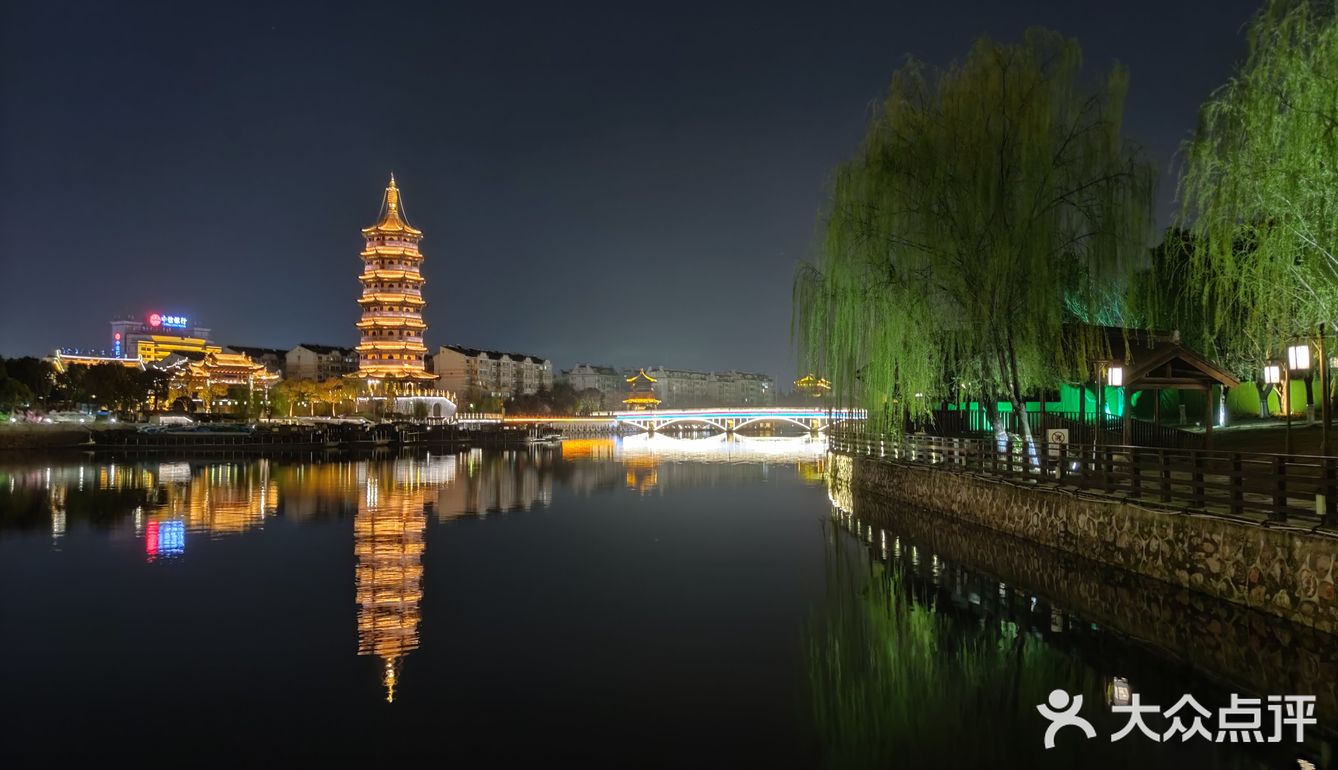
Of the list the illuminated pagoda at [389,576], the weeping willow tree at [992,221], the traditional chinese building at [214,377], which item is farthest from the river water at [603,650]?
the traditional chinese building at [214,377]

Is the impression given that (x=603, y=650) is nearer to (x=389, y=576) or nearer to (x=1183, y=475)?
(x=389, y=576)

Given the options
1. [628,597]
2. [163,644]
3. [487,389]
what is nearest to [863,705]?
[628,597]

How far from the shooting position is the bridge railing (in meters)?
10.4

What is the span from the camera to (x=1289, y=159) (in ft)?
34.7

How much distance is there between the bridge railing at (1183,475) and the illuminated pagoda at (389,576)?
1043 cm

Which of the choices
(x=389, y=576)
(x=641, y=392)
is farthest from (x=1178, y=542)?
(x=641, y=392)

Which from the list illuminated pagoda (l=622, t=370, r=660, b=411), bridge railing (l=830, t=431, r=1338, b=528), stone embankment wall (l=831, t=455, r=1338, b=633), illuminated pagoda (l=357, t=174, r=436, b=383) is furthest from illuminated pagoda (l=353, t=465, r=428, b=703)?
illuminated pagoda (l=622, t=370, r=660, b=411)

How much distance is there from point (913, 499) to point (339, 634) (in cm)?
1607

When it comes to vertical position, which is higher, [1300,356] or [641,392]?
[641,392]

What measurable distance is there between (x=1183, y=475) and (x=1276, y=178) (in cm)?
934

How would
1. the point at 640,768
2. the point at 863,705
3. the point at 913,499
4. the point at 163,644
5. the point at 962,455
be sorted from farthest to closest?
1. the point at 913,499
2. the point at 962,455
3. the point at 163,644
4. the point at 863,705
5. the point at 640,768

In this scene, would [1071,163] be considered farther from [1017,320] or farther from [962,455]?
[962,455]

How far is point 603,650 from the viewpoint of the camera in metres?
9.93

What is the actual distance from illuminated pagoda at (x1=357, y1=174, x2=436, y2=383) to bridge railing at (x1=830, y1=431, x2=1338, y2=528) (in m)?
69.2
